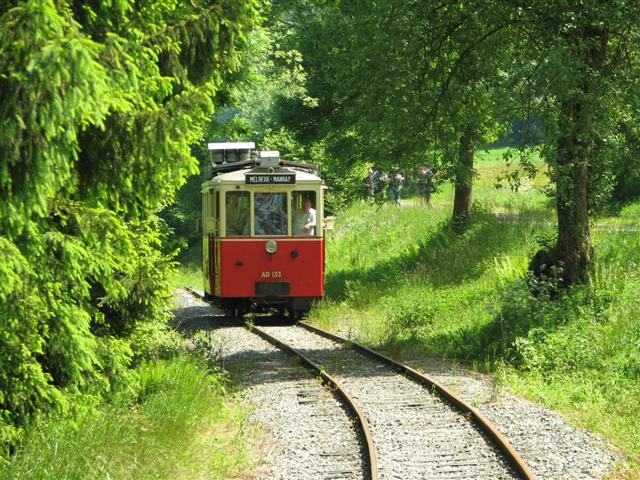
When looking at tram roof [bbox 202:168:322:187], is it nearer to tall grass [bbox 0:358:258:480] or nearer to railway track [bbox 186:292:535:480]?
railway track [bbox 186:292:535:480]

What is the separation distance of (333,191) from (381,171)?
2231cm

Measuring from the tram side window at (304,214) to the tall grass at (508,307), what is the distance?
1.80 metres

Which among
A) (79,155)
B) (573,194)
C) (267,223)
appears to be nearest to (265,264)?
(267,223)

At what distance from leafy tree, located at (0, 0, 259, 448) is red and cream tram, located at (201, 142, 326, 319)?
8791mm

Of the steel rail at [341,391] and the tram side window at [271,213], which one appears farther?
the tram side window at [271,213]

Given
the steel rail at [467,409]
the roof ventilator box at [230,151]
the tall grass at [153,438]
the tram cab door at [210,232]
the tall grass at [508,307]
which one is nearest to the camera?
the tall grass at [153,438]

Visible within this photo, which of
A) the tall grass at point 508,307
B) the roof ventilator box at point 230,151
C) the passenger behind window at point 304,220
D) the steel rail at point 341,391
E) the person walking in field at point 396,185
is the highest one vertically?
the roof ventilator box at point 230,151

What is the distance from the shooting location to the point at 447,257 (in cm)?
2245

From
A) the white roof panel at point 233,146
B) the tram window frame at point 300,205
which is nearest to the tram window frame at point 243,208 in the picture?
the tram window frame at point 300,205

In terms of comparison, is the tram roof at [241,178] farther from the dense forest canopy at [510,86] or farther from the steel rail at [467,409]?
the steel rail at [467,409]

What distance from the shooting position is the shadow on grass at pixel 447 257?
2112cm

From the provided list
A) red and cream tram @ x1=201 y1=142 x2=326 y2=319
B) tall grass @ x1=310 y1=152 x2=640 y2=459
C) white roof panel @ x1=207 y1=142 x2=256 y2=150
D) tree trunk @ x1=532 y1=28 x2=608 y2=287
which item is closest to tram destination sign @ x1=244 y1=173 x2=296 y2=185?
red and cream tram @ x1=201 y1=142 x2=326 y2=319

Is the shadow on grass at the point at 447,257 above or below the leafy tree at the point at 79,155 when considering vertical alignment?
below

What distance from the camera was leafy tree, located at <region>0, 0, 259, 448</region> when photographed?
5.46 m
